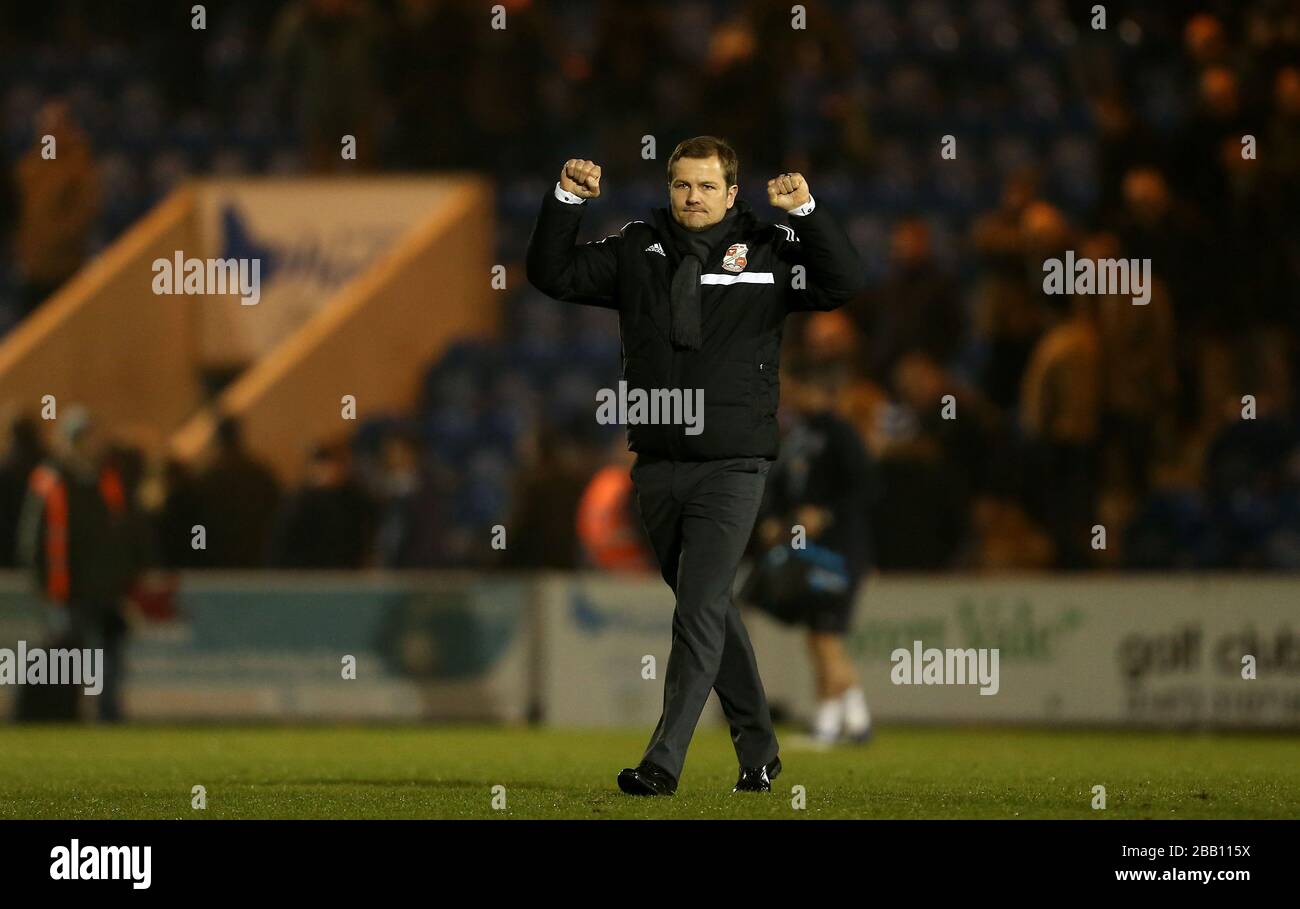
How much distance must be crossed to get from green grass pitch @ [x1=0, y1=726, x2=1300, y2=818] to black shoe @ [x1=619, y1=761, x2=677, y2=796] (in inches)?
1.9

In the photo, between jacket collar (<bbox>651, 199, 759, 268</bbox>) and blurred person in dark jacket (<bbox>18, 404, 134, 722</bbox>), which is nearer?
jacket collar (<bbox>651, 199, 759, 268</bbox>)

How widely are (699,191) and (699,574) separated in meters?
1.35

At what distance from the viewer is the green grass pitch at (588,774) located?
27.2 ft

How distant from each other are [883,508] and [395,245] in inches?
228

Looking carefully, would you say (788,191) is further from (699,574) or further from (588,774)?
(588,774)

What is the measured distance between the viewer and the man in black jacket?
8.45 metres

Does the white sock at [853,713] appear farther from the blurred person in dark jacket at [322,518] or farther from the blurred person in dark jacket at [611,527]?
the blurred person in dark jacket at [322,518]

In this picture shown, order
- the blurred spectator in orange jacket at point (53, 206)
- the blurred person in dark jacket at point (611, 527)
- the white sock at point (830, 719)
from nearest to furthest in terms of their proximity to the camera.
Answer: the white sock at point (830, 719)
the blurred person in dark jacket at point (611, 527)
the blurred spectator in orange jacket at point (53, 206)

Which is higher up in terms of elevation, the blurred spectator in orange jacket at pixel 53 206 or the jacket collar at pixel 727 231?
the blurred spectator in orange jacket at pixel 53 206

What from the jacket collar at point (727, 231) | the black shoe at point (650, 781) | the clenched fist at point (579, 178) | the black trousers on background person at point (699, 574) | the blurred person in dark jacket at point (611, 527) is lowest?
the black shoe at point (650, 781)

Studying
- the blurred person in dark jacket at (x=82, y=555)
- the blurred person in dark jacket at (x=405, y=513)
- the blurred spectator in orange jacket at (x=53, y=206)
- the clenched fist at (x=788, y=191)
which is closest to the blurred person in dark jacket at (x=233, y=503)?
the blurred person in dark jacket at (x=405, y=513)

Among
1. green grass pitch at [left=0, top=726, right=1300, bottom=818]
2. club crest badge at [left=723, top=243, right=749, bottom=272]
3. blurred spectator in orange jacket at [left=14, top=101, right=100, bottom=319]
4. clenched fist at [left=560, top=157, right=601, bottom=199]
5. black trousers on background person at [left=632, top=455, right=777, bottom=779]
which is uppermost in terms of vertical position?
blurred spectator in orange jacket at [left=14, top=101, right=100, bottom=319]

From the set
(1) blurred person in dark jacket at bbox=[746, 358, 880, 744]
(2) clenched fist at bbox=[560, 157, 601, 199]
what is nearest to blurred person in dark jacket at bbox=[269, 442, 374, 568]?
(1) blurred person in dark jacket at bbox=[746, 358, 880, 744]

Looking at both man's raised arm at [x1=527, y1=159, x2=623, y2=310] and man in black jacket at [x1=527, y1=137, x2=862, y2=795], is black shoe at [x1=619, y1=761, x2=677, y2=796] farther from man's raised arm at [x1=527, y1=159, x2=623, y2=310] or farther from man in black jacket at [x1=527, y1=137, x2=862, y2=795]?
man's raised arm at [x1=527, y1=159, x2=623, y2=310]
